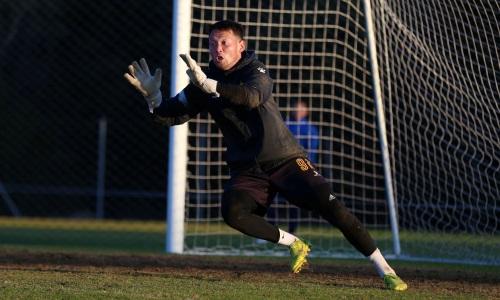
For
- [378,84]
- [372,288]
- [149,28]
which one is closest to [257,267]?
[372,288]

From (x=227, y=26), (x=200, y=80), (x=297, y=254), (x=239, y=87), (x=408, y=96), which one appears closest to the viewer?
(x=200, y=80)

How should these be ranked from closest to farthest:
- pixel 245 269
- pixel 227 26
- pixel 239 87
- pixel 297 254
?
1. pixel 239 87
2. pixel 227 26
3. pixel 297 254
4. pixel 245 269

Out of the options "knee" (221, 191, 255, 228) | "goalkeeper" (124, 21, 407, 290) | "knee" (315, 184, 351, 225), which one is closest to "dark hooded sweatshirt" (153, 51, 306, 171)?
"goalkeeper" (124, 21, 407, 290)

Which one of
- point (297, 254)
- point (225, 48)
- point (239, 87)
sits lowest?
point (297, 254)

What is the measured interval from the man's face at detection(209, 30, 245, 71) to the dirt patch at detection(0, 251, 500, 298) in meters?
1.81

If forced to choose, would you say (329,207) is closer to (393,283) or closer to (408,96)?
(393,283)

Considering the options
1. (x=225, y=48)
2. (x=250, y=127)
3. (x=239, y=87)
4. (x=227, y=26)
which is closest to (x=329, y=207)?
(x=250, y=127)

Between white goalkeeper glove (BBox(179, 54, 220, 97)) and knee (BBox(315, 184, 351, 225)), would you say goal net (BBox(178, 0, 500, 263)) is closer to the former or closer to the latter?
knee (BBox(315, 184, 351, 225))

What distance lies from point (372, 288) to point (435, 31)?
420 cm

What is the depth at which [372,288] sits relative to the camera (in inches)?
311

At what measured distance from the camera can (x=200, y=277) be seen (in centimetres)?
855

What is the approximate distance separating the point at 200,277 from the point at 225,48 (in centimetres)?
197

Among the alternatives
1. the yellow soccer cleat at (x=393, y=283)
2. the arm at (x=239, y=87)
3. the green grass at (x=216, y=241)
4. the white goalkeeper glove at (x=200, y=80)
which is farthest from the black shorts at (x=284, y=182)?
the green grass at (x=216, y=241)

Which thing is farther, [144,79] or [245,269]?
[245,269]
